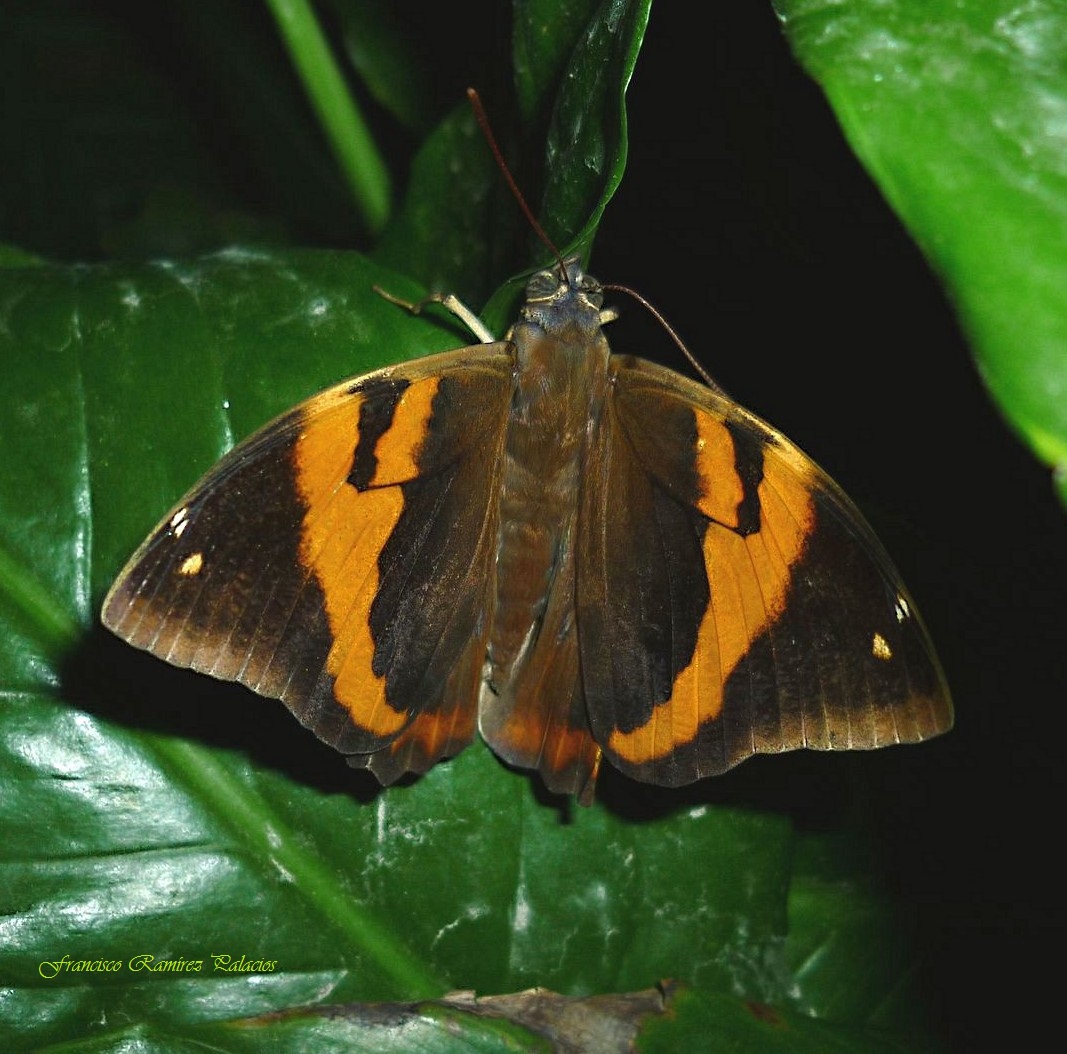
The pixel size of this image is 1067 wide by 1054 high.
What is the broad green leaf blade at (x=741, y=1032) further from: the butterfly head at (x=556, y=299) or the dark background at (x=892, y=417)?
the butterfly head at (x=556, y=299)

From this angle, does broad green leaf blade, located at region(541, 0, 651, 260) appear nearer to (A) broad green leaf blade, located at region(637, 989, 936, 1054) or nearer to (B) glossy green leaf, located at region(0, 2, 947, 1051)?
(B) glossy green leaf, located at region(0, 2, 947, 1051)

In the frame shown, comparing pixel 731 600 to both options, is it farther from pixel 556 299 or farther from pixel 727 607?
pixel 556 299

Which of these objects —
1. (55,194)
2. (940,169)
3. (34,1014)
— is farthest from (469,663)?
(55,194)

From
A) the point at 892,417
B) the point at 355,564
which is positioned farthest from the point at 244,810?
the point at 892,417

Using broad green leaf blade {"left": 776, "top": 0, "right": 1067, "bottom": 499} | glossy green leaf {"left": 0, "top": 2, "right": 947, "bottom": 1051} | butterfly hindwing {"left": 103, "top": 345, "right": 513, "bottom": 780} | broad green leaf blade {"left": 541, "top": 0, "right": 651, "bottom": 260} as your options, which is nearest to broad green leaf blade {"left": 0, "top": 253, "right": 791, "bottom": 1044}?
glossy green leaf {"left": 0, "top": 2, "right": 947, "bottom": 1051}

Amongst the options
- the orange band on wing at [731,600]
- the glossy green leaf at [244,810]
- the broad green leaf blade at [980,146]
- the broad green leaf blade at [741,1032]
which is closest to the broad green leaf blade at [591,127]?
the glossy green leaf at [244,810]

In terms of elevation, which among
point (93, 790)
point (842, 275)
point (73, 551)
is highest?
point (842, 275)

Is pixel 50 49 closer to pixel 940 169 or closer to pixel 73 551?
pixel 73 551
